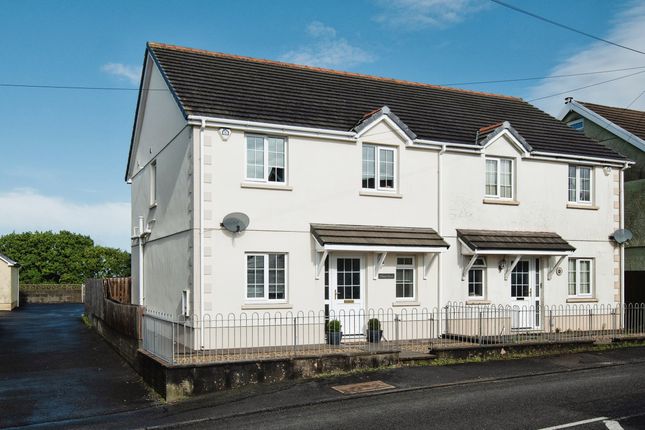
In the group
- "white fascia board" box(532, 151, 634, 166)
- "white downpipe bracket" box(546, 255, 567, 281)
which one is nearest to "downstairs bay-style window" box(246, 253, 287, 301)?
"white downpipe bracket" box(546, 255, 567, 281)

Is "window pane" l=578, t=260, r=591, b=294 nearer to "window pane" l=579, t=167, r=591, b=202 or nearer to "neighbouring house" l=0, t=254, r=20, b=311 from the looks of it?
"window pane" l=579, t=167, r=591, b=202

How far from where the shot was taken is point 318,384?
1280 centimetres

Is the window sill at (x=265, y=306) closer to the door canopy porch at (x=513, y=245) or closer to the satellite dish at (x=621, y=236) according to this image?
the door canopy porch at (x=513, y=245)

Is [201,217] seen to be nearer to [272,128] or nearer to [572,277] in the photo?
[272,128]

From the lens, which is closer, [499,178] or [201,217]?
[201,217]

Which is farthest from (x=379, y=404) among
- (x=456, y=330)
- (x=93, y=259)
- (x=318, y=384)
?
(x=93, y=259)

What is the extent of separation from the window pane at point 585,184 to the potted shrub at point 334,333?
33.3 ft

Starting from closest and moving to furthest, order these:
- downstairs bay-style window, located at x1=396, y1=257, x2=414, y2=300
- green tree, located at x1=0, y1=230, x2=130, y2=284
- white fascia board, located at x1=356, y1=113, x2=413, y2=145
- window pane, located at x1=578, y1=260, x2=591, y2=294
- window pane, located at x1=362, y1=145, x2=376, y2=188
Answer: white fascia board, located at x1=356, y1=113, x2=413, y2=145 < window pane, located at x1=362, y1=145, x2=376, y2=188 < downstairs bay-style window, located at x1=396, y1=257, x2=414, y2=300 < window pane, located at x1=578, y1=260, x2=591, y2=294 < green tree, located at x1=0, y1=230, x2=130, y2=284

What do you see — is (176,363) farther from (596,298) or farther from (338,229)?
(596,298)

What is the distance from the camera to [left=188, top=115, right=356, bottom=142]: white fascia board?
15.7 meters

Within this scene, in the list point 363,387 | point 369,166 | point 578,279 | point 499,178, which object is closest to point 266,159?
point 369,166

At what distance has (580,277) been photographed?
21141 millimetres

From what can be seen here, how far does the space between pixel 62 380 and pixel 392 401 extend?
313 inches

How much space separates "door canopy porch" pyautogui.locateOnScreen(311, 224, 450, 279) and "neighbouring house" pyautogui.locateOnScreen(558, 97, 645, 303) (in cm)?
991
